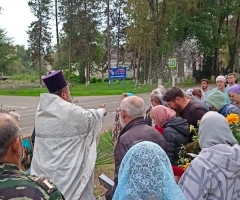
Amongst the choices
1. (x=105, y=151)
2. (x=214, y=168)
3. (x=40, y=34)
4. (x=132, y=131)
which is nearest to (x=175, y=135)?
(x=132, y=131)

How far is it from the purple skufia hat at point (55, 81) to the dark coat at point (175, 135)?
4.15ft

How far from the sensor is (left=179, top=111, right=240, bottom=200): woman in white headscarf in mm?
2938

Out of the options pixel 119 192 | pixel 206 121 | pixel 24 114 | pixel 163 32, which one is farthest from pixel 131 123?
pixel 163 32

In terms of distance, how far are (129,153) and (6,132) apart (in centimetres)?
68

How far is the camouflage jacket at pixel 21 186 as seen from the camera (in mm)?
2059

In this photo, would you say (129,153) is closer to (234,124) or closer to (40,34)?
(234,124)

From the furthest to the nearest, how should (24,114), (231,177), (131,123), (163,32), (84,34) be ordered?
(84,34)
(163,32)
(24,114)
(131,123)
(231,177)

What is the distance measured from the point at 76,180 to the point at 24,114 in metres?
16.9

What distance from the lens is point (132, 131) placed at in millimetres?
3695

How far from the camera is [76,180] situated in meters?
4.56

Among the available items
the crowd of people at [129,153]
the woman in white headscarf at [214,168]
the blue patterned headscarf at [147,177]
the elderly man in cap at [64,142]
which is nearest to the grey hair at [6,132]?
the crowd of people at [129,153]

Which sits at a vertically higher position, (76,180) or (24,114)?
(76,180)

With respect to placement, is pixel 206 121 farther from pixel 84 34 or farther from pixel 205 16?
pixel 84 34

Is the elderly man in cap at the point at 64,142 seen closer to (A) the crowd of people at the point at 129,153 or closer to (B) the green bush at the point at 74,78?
(A) the crowd of people at the point at 129,153
